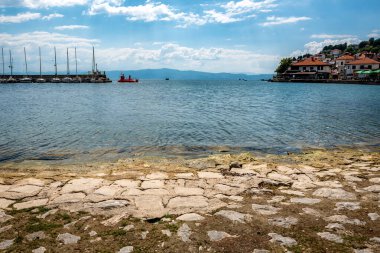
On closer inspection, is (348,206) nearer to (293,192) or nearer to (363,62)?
(293,192)

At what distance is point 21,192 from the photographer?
7.62 m

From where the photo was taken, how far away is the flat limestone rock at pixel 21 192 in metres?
7.31

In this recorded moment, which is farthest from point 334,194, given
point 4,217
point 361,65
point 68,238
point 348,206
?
point 361,65

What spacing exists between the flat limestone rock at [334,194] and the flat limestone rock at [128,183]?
4.56m

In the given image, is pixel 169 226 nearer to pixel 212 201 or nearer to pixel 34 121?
pixel 212 201

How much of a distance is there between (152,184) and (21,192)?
3.29m

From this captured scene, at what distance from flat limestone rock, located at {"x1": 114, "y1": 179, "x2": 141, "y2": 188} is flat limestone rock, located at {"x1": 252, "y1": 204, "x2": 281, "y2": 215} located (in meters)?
3.25

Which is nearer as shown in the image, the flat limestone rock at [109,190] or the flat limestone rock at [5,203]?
the flat limestone rock at [5,203]

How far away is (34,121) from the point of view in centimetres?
2617

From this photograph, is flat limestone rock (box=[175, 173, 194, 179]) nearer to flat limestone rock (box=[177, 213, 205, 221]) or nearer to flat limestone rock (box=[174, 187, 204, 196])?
flat limestone rock (box=[174, 187, 204, 196])

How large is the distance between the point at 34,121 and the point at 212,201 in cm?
2398

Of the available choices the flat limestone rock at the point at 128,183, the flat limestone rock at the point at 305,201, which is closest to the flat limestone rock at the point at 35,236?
the flat limestone rock at the point at 128,183

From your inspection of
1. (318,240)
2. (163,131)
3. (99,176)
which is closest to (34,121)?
(163,131)

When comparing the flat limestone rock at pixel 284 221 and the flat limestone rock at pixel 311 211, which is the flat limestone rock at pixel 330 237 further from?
the flat limestone rock at pixel 311 211
